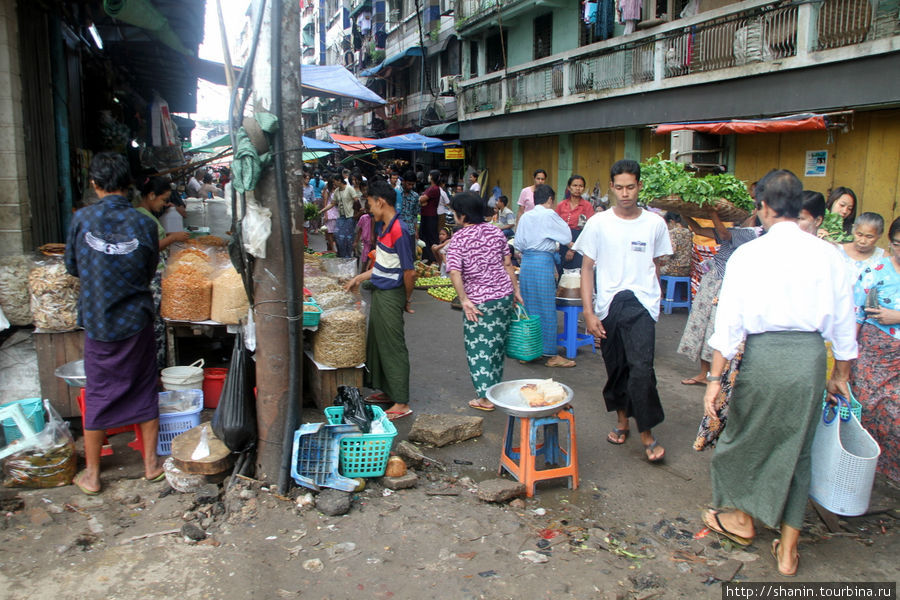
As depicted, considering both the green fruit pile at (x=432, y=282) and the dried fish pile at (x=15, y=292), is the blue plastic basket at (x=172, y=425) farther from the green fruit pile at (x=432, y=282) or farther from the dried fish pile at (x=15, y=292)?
the green fruit pile at (x=432, y=282)

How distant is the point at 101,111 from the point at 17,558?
7210 mm

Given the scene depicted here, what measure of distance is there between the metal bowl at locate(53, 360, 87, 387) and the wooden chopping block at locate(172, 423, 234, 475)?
77 cm

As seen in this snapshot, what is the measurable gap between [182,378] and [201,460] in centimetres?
88

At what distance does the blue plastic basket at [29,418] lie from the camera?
4137mm

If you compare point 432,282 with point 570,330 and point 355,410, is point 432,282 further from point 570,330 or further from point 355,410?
point 355,410

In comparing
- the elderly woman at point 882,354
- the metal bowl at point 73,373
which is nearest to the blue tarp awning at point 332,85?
the metal bowl at point 73,373

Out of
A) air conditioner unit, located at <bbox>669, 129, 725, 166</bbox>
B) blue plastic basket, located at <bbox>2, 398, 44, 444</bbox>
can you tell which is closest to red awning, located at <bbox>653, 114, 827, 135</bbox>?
air conditioner unit, located at <bbox>669, 129, 725, 166</bbox>

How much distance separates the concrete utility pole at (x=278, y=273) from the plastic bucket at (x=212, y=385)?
50.7 inches

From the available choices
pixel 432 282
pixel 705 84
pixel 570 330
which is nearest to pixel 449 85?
pixel 705 84

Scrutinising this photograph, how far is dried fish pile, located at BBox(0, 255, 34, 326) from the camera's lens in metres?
4.61

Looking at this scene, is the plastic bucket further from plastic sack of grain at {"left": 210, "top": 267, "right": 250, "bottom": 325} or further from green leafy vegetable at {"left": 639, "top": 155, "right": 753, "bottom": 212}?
green leafy vegetable at {"left": 639, "top": 155, "right": 753, "bottom": 212}

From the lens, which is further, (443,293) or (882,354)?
(443,293)

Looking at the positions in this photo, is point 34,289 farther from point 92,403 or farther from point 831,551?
point 831,551

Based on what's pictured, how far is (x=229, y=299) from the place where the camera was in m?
4.87
